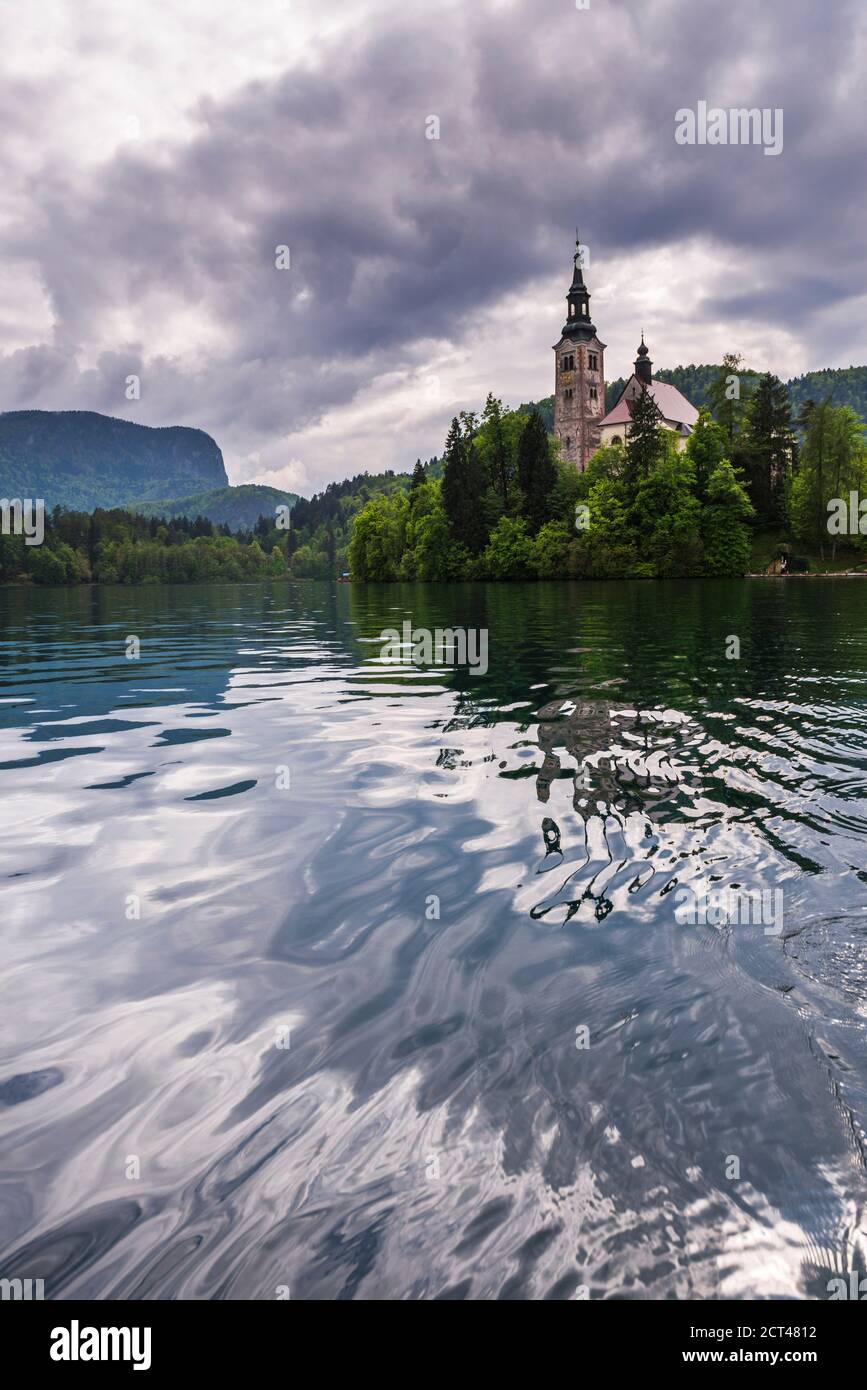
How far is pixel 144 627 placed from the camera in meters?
41.4

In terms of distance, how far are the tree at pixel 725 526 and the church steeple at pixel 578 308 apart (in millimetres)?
63814

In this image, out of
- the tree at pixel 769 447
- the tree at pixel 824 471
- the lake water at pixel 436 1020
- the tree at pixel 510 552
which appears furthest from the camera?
the tree at pixel 769 447

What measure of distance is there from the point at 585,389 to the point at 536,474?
1947 inches

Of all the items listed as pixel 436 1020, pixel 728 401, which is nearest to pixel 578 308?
pixel 728 401

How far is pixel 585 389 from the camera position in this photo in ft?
475

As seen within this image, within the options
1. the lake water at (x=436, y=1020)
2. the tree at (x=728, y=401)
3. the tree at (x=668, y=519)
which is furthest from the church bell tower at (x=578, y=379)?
the lake water at (x=436, y=1020)

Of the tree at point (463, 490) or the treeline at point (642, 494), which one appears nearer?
the treeline at point (642, 494)

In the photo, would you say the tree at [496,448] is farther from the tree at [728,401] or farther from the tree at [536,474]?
the tree at [728,401]

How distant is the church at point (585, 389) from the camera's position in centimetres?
14338

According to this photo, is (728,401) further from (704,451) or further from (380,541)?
(380,541)

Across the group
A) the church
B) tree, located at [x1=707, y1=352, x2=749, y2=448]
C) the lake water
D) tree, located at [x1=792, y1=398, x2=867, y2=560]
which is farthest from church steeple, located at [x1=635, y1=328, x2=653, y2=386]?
the lake water

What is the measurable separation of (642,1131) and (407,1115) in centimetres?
129
